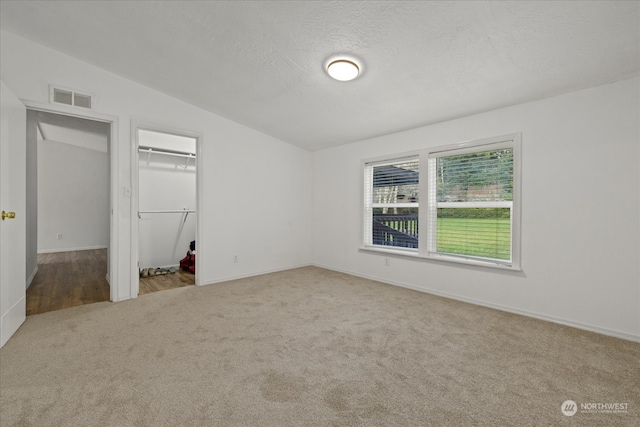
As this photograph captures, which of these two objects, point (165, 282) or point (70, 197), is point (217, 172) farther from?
point (70, 197)

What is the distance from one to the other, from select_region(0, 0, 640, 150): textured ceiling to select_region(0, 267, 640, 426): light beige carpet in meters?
2.32

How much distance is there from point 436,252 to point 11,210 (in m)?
4.52

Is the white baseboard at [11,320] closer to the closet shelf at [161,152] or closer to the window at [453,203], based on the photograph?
the closet shelf at [161,152]

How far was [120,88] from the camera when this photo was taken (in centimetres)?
330

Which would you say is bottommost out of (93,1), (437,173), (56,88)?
(437,173)

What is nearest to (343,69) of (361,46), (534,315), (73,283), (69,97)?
(361,46)

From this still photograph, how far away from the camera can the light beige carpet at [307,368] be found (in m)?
1.46

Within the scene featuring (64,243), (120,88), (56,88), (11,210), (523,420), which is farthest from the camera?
(64,243)

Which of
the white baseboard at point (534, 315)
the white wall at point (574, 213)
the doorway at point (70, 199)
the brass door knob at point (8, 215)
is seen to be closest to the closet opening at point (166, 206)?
the doorway at point (70, 199)

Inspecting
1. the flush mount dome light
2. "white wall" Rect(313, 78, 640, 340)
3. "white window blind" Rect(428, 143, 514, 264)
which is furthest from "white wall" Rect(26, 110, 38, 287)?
"white wall" Rect(313, 78, 640, 340)

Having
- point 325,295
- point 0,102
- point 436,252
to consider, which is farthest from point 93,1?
point 436,252

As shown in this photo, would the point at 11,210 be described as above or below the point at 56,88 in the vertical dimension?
below

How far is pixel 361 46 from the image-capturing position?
7.45 feet

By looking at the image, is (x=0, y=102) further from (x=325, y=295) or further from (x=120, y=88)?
(x=325, y=295)
